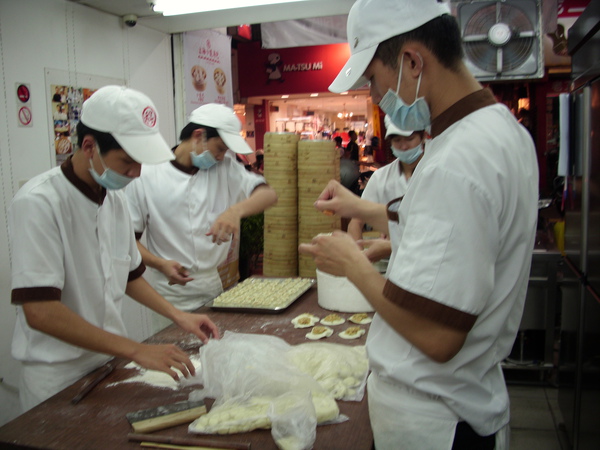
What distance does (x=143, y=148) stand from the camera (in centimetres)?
185

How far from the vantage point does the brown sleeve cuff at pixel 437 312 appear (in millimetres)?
1040

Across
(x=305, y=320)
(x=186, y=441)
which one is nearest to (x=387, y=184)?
(x=305, y=320)

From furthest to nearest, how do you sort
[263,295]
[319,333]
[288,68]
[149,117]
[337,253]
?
[288,68], [263,295], [319,333], [149,117], [337,253]

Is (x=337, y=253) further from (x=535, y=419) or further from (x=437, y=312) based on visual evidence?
(x=535, y=419)

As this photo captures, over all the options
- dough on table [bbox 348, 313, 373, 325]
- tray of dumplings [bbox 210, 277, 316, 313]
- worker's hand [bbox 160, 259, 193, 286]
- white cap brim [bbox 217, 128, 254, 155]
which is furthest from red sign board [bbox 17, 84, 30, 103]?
dough on table [bbox 348, 313, 373, 325]

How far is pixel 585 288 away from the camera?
2.69 m

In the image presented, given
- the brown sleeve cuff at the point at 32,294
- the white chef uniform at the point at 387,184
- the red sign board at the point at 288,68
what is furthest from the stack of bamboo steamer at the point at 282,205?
the red sign board at the point at 288,68

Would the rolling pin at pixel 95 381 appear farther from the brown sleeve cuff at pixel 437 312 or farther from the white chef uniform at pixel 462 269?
the brown sleeve cuff at pixel 437 312

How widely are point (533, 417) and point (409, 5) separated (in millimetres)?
3560

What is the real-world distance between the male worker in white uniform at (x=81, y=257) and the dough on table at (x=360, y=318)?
2.30 ft

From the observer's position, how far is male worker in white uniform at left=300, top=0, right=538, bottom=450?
1041mm

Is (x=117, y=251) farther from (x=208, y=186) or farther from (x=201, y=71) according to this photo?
(x=201, y=71)

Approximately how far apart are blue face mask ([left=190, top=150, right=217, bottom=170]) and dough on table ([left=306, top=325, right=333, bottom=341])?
128cm

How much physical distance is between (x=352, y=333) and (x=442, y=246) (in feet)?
4.15
